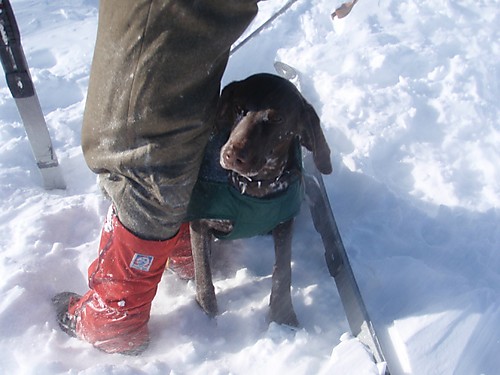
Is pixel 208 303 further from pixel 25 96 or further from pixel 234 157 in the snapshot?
pixel 25 96

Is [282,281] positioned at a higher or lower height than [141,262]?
lower

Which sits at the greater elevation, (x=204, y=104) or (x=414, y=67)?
(x=204, y=104)

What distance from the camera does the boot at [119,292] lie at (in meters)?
1.85

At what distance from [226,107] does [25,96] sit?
1213 millimetres

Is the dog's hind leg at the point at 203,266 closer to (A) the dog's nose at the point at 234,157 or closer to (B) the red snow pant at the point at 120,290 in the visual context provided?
(B) the red snow pant at the point at 120,290

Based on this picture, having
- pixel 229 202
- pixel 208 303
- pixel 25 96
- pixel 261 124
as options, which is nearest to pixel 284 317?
pixel 208 303

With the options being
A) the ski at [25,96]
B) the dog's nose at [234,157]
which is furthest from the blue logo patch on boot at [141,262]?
the ski at [25,96]

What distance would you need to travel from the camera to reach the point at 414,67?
10.8ft

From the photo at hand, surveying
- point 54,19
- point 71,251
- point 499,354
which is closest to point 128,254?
point 71,251

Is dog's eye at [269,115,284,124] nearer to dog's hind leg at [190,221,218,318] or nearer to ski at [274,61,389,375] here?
dog's hind leg at [190,221,218,318]

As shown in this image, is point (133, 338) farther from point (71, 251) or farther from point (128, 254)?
point (71, 251)

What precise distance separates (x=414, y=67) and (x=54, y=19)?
313cm

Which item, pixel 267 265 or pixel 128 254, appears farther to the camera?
pixel 267 265

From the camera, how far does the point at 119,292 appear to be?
1896 millimetres
